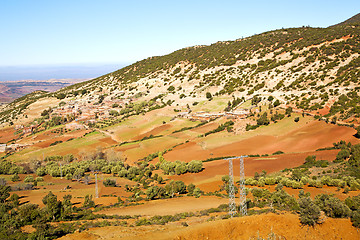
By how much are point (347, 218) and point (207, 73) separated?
79.7 metres

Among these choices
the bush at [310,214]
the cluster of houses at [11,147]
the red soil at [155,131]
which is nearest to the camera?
the bush at [310,214]

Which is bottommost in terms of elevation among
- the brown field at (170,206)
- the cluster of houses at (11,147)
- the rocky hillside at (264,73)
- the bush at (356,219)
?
the brown field at (170,206)

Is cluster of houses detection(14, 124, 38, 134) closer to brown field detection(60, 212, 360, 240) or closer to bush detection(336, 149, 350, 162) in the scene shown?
brown field detection(60, 212, 360, 240)

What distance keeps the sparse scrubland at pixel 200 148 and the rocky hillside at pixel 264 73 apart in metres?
0.41

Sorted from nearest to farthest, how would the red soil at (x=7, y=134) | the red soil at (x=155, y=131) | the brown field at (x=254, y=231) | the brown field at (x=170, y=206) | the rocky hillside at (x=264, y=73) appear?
the brown field at (x=254, y=231) < the brown field at (x=170, y=206) < the rocky hillside at (x=264, y=73) < the red soil at (x=155, y=131) < the red soil at (x=7, y=134)

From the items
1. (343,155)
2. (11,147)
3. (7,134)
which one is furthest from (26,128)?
(343,155)

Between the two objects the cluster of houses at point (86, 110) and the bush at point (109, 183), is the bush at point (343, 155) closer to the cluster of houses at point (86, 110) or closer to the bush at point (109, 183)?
the bush at point (109, 183)

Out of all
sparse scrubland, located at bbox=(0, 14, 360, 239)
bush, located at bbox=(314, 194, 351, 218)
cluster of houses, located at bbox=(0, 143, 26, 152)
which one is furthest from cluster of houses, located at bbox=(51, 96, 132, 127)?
bush, located at bbox=(314, 194, 351, 218)

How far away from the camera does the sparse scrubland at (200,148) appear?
2155 centimetres

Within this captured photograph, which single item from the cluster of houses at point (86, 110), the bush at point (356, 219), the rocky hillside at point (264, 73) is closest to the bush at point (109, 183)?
the bush at point (356, 219)

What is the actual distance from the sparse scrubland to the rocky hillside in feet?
1.33

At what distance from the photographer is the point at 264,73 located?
262 feet

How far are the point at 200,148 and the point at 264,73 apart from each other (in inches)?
1549

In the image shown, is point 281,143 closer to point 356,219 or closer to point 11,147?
point 356,219
